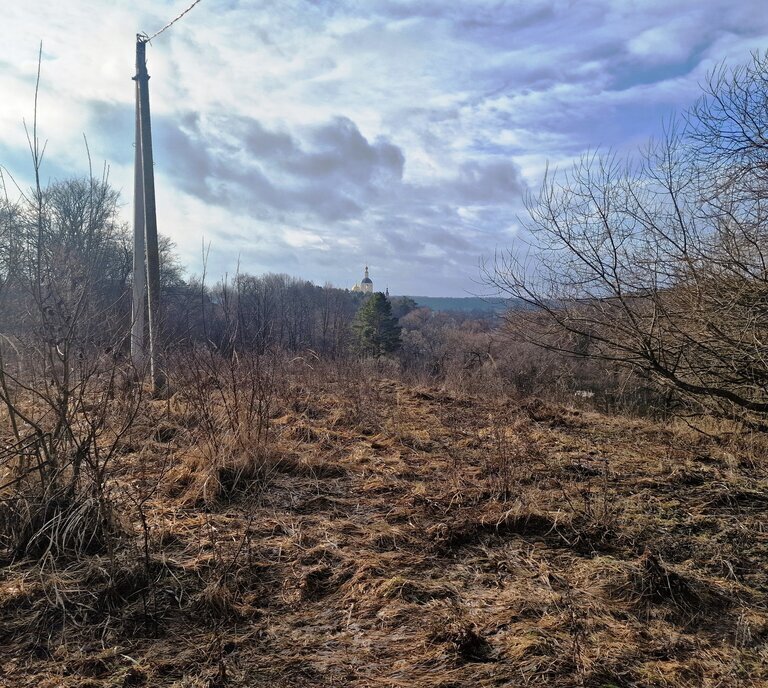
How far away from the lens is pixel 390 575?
284cm

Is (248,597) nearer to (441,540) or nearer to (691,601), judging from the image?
(441,540)

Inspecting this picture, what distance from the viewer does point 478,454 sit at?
5.33 m

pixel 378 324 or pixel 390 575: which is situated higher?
pixel 378 324

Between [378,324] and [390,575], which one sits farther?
[378,324]

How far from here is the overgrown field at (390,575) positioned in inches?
83.2

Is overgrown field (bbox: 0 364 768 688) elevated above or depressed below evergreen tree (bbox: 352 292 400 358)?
below

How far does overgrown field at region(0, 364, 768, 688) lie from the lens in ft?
6.93

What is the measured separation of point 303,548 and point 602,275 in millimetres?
4310

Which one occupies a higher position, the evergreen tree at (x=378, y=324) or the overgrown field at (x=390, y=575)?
the evergreen tree at (x=378, y=324)

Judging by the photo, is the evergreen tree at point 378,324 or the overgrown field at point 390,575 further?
the evergreen tree at point 378,324

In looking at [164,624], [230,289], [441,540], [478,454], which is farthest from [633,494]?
[230,289]

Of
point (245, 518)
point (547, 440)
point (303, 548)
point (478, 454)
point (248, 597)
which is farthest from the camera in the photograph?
point (547, 440)

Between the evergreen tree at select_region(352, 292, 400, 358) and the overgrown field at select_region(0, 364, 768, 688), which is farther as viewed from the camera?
the evergreen tree at select_region(352, 292, 400, 358)

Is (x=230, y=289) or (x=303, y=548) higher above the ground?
(x=230, y=289)
